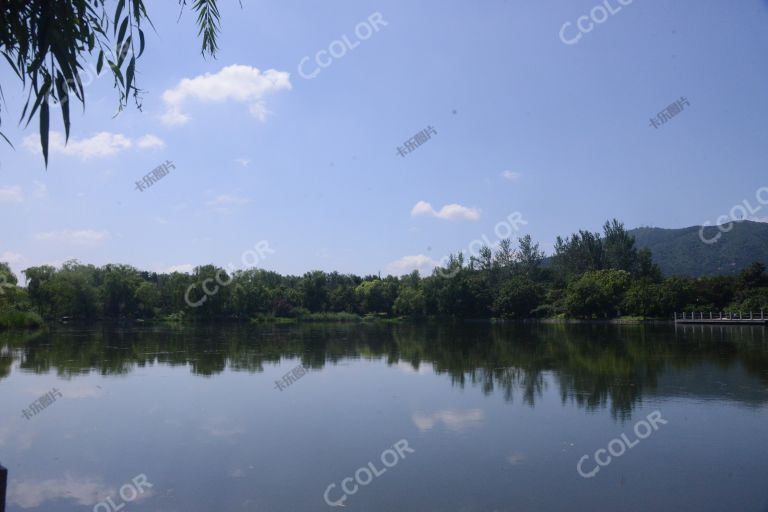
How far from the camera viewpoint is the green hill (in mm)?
122938

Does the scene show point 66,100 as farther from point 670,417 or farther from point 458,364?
point 458,364

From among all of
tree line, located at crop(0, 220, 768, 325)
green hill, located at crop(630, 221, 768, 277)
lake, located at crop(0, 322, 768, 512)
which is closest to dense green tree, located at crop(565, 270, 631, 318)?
tree line, located at crop(0, 220, 768, 325)

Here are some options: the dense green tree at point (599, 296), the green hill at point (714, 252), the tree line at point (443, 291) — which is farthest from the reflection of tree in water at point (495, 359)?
the green hill at point (714, 252)

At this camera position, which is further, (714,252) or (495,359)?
(714,252)

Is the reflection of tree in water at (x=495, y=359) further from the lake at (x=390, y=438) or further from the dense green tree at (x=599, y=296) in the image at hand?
the dense green tree at (x=599, y=296)

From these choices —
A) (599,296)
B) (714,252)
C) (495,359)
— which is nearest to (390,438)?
(495,359)

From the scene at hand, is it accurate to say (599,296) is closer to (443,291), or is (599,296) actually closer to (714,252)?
(443,291)

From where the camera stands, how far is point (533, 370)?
16172 millimetres

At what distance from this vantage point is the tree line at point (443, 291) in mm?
51562

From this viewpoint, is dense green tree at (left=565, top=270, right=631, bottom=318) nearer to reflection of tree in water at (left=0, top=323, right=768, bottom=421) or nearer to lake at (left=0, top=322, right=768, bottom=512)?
reflection of tree in water at (left=0, top=323, right=768, bottom=421)

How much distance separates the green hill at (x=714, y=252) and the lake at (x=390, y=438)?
387ft

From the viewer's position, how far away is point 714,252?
134 meters

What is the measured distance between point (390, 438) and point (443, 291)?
62.2m

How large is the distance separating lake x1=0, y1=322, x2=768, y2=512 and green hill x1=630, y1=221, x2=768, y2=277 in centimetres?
11791
